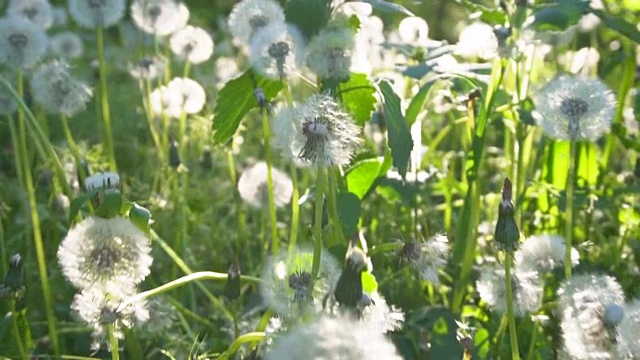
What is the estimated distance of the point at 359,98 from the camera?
134 cm

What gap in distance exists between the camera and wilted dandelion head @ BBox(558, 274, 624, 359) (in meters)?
1.04

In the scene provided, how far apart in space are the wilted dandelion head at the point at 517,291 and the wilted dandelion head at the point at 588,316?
0.08m

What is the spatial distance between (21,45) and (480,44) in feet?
2.46

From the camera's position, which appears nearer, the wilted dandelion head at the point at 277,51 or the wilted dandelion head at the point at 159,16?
the wilted dandelion head at the point at 277,51

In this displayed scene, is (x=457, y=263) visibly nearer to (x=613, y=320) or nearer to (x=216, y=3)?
(x=613, y=320)

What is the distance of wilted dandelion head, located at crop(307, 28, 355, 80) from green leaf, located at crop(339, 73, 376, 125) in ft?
0.24

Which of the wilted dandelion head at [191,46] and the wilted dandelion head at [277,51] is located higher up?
the wilted dandelion head at [277,51]

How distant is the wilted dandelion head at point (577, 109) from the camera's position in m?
1.23

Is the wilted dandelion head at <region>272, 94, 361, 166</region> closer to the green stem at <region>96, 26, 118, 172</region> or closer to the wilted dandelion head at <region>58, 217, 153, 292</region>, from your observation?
the wilted dandelion head at <region>58, 217, 153, 292</region>

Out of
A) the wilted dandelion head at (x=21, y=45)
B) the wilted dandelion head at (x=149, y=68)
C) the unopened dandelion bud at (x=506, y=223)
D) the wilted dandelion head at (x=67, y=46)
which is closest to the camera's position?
the unopened dandelion bud at (x=506, y=223)

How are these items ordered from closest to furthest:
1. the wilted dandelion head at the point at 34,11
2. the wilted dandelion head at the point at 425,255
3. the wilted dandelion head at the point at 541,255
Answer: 1. the wilted dandelion head at the point at 425,255
2. the wilted dandelion head at the point at 541,255
3. the wilted dandelion head at the point at 34,11

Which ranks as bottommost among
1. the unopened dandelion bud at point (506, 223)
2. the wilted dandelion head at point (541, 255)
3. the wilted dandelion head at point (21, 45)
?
the wilted dandelion head at point (541, 255)

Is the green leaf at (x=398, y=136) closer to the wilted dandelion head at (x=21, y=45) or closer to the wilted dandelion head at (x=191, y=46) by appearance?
the wilted dandelion head at (x=21, y=45)

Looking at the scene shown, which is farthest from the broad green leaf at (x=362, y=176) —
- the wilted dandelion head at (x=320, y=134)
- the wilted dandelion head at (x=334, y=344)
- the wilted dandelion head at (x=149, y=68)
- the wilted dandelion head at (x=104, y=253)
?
the wilted dandelion head at (x=149, y=68)
